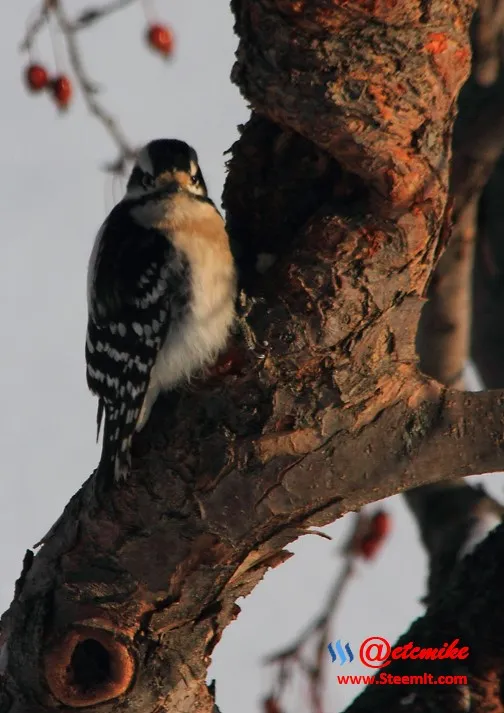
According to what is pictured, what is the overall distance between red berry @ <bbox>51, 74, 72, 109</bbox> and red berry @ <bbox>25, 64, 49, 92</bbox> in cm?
5

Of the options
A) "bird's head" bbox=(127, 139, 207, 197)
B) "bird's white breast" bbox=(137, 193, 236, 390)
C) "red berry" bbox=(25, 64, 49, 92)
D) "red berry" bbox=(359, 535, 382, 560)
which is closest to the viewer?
"bird's white breast" bbox=(137, 193, 236, 390)

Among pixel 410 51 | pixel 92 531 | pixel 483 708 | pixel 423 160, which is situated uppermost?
pixel 410 51

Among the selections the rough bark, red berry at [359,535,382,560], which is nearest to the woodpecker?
the rough bark

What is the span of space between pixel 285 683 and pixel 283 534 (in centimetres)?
140

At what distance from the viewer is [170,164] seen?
15.2 feet

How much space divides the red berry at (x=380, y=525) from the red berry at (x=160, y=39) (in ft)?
7.16

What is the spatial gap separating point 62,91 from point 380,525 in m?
2.30

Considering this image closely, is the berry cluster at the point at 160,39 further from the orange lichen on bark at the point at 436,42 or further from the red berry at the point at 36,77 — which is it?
the orange lichen on bark at the point at 436,42

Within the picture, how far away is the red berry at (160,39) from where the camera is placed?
4.60 metres

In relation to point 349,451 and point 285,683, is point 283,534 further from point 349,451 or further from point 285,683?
point 285,683

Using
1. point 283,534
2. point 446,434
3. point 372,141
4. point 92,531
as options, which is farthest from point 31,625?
point 372,141

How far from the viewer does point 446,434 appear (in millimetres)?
3836

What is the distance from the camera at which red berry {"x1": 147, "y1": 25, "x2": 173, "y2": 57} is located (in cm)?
460

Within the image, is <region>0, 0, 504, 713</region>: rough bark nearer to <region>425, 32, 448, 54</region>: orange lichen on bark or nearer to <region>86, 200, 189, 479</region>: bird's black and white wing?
<region>425, 32, 448, 54</region>: orange lichen on bark
